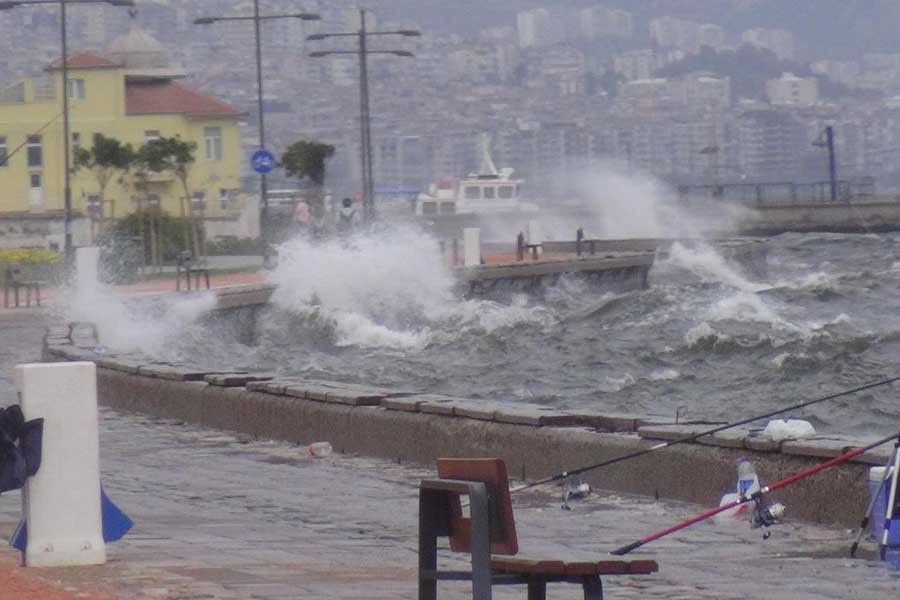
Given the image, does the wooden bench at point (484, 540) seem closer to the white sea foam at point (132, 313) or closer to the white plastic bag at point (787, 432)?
the white plastic bag at point (787, 432)

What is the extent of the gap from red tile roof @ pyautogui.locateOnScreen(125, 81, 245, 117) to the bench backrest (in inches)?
3081

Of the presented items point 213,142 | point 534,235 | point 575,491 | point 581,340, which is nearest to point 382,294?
point 581,340

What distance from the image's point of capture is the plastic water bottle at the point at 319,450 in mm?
13562

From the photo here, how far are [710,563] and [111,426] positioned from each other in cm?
780

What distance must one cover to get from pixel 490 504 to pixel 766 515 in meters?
3.88

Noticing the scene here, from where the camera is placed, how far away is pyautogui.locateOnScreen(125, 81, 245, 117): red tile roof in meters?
84.8

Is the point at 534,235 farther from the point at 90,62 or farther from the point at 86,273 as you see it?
the point at 90,62

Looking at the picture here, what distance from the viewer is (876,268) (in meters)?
61.8

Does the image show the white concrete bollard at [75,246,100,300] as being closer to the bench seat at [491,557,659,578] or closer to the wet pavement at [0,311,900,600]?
the wet pavement at [0,311,900,600]

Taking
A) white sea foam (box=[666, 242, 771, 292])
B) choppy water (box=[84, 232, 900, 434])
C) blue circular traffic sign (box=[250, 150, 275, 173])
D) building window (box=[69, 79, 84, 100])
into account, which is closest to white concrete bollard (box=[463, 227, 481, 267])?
choppy water (box=[84, 232, 900, 434])

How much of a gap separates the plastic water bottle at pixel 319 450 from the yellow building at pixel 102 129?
6054cm

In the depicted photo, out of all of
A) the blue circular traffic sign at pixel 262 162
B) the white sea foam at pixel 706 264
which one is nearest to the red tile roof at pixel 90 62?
the white sea foam at pixel 706 264

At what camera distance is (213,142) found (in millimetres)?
86438

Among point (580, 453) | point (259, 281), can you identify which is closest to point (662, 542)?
point (580, 453)
